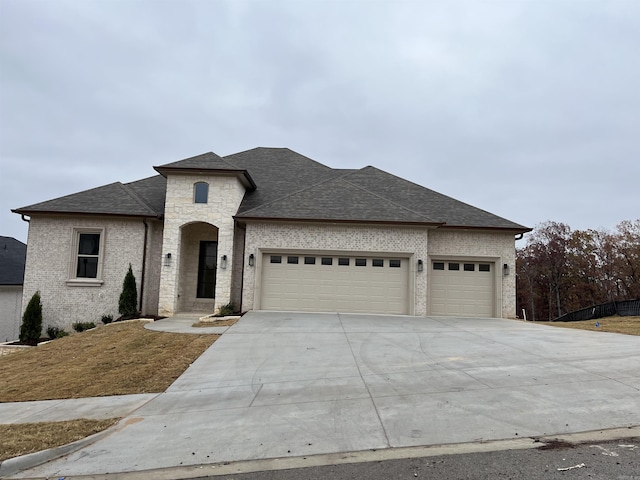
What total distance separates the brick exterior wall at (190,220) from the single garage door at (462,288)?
7.95 metres

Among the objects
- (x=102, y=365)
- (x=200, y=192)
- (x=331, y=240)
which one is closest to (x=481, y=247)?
(x=331, y=240)

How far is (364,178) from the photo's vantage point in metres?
19.6

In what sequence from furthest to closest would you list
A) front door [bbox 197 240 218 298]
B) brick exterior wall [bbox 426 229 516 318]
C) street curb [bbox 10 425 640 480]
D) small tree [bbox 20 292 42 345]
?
front door [bbox 197 240 218 298] → brick exterior wall [bbox 426 229 516 318] → small tree [bbox 20 292 42 345] → street curb [bbox 10 425 640 480]

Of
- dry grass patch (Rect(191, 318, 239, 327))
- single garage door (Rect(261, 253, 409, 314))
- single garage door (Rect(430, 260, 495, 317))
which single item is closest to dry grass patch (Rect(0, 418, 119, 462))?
dry grass patch (Rect(191, 318, 239, 327))

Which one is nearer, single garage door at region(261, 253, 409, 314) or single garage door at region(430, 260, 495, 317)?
single garage door at region(261, 253, 409, 314)

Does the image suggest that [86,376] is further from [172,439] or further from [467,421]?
[467,421]

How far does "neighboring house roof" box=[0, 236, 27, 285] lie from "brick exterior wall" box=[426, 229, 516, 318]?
19.9 meters

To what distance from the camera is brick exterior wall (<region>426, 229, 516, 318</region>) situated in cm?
1581

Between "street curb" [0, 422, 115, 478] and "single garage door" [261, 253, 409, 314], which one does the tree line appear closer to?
"single garage door" [261, 253, 409, 314]

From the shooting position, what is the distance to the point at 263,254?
15.6 m

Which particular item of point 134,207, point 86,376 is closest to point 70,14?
point 134,207

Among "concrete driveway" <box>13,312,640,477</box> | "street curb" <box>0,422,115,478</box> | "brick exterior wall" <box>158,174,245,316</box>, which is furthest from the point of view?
"brick exterior wall" <box>158,174,245,316</box>

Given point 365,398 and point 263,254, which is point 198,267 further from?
point 365,398

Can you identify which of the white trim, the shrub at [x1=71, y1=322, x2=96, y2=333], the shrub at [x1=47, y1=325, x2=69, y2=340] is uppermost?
the white trim
